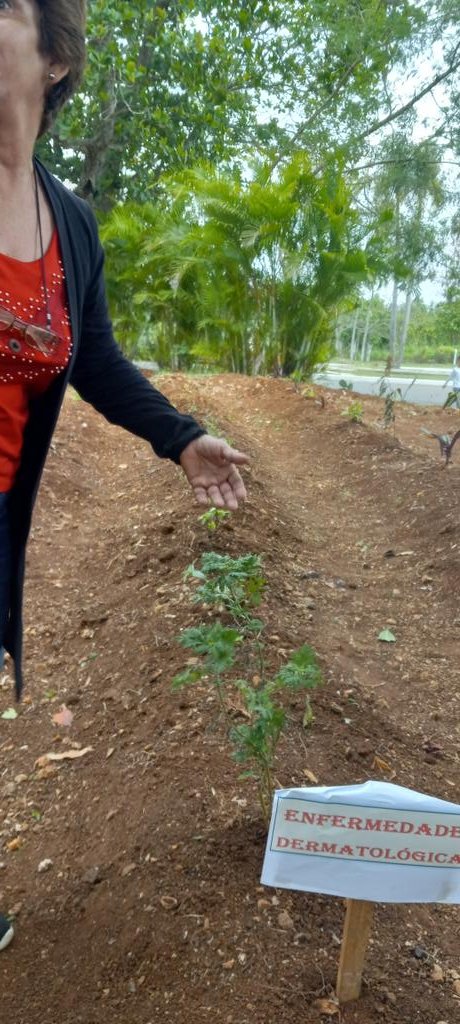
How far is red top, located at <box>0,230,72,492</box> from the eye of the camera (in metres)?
1.46

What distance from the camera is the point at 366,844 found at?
4.06 ft

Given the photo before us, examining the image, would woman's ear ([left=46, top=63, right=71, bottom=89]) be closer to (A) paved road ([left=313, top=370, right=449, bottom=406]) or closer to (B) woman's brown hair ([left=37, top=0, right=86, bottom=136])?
(B) woman's brown hair ([left=37, top=0, right=86, bottom=136])

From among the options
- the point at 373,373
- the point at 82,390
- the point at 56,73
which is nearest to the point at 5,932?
the point at 82,390

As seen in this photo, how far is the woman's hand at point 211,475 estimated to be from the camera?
1861mm

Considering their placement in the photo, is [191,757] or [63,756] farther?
[63,756]

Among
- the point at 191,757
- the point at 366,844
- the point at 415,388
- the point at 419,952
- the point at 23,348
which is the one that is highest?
the point at 23,348

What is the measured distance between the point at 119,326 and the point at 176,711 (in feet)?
34.3

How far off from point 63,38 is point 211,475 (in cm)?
91

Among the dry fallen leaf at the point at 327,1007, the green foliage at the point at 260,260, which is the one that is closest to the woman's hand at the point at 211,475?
the dry fallen leaf at the point at 327,1007

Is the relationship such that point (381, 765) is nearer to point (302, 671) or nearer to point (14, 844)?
point (302, 671)

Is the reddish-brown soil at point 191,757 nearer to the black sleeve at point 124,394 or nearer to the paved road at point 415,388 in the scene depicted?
the black sleeve at point 124,394

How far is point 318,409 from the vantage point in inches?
314

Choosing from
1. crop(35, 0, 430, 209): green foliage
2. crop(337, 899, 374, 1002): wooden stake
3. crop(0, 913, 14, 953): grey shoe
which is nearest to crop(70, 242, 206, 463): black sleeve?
crop(337, 899, 374, 1002): wooden stake

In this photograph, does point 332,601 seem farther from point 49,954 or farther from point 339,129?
point 339,129
